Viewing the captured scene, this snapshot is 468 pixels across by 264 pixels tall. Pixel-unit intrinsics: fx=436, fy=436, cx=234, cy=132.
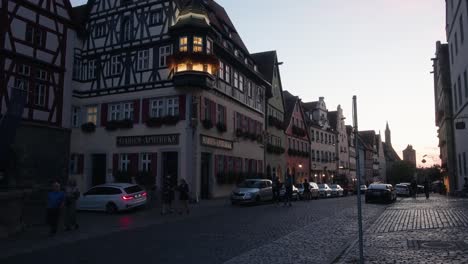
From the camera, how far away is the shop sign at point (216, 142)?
31000 millimetres

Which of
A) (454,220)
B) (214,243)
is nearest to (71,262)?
(214,243)

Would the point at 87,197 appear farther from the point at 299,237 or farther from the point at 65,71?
the point at 299,237

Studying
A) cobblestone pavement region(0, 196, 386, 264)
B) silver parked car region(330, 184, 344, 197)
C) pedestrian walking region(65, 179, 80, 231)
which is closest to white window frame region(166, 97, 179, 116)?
cobblestone pavement region(0, 196, 386, 264)

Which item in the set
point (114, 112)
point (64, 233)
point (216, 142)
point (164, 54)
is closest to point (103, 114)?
point (114, 112)

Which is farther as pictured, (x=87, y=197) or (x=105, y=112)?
(x=105, y=112)

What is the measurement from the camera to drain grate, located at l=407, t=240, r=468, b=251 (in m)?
10.3

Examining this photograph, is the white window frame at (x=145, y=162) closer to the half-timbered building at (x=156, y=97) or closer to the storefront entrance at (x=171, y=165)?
the half-timbered building at (x=156, y=97)

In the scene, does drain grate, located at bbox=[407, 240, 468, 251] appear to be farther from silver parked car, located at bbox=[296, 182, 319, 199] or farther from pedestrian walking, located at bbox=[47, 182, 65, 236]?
silver parked car, located at bbox=[296, 182, 319, 199]

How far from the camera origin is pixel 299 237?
41.9 ft

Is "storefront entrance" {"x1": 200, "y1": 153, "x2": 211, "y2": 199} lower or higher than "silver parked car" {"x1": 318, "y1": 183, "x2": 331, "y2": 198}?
higher

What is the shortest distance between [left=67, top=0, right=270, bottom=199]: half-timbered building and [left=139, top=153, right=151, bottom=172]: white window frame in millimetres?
72

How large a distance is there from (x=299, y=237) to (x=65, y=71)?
2096 cm

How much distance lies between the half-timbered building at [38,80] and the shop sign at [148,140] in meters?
5.34

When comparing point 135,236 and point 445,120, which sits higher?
point 445,120
